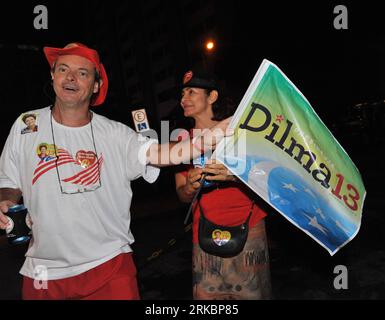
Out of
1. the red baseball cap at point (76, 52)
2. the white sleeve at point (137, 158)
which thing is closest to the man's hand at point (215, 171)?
the white sleeve at point (137, 158)

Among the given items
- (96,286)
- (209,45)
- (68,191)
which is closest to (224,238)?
(96,286)

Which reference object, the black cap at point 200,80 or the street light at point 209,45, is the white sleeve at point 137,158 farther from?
the street light at point 209,45

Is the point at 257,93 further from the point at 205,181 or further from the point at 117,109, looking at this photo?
the point at 117,109

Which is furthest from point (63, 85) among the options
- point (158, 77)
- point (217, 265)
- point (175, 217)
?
point (158, 77)

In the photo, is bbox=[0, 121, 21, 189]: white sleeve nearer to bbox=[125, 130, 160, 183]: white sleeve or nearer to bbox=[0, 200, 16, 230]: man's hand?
bbox=[0, 200, 16, 230]: man's hand

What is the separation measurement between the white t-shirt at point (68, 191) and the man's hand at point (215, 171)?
45 centimetres

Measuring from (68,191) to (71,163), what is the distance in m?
0.18

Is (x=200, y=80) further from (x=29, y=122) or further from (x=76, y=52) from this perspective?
(x=29, y=122)

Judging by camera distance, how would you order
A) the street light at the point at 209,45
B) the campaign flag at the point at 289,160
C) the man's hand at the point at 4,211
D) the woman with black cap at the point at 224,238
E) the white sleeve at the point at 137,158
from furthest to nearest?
the street light at the point at 209,45 < the woman with black cap at the point at 224,238 < the white sleeve at the point at 137,158 < the campaign flag at the point at 289,160 < the man's hand at the point at 4,211

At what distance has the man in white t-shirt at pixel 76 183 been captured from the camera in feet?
7.00

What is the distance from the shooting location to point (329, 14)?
2073cm

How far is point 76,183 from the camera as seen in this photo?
7.11ft

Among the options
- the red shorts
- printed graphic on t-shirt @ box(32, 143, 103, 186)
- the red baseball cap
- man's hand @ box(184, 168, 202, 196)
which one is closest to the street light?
the red baseball cap

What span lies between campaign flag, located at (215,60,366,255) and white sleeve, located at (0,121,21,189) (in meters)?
1.31
